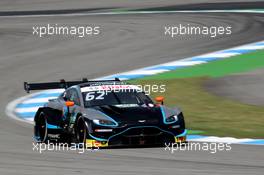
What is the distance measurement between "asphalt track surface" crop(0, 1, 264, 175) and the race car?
0.26 metres

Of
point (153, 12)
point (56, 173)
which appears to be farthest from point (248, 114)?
point (153, 12)

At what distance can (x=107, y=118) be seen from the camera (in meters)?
14.6

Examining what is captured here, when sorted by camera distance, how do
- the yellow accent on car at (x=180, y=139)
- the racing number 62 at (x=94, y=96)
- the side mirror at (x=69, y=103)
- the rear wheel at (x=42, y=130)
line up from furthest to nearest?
the rear wheel at (x=42, y=130), the racing number 62 at (x=94, y=96), the side mirror at (x=69, y=103), the yellow accent on car at (x=180, y=139)

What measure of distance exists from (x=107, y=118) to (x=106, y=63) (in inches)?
474

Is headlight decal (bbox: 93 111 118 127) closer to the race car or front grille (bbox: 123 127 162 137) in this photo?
the race car

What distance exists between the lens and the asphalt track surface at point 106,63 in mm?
12438

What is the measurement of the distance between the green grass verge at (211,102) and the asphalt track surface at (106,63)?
1.77 m

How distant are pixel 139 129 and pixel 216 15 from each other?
1993 centimetres

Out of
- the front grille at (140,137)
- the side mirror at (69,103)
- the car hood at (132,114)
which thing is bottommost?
the front grille at (140,137)

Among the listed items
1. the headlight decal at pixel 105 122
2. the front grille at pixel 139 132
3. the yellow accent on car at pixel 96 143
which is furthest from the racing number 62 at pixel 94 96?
the front grille at pixel 139 132

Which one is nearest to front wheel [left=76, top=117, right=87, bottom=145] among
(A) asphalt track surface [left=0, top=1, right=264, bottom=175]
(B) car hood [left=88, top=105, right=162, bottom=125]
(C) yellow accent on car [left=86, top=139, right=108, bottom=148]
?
(C) yellow accent on car [left=86, top=139, right=108, bottom=148]

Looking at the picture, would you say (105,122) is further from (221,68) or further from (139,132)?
(221,68)

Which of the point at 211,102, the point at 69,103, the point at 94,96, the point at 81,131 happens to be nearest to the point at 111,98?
the point at 94,96

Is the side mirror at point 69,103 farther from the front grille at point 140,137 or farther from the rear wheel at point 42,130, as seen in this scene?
the front grille at point 140,137
